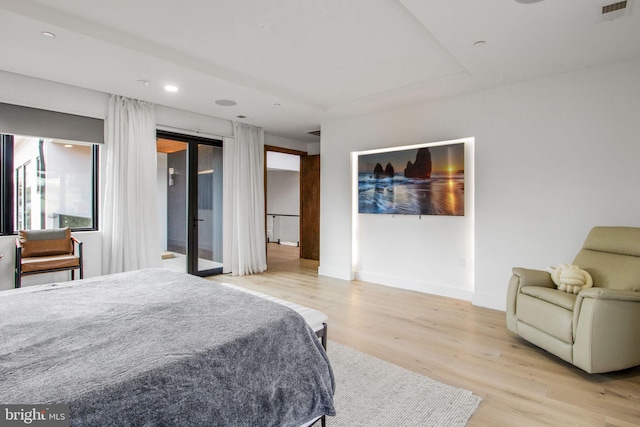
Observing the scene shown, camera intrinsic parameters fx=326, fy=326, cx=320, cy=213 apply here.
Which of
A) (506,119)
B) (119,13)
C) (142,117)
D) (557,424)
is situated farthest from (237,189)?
(557,424)

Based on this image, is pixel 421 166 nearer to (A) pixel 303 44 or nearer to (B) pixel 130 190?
(A) pixel 303 44

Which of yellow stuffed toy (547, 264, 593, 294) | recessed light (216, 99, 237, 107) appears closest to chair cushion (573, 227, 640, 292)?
yellow stuffed toy (547, 264, 593, 294)

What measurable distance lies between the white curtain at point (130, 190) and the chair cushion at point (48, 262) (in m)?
0.53

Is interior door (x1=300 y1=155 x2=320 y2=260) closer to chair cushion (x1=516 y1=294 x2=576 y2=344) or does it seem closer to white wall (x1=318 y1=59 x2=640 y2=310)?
white wall (x1=318 y1=59 x2=640 y2=310)

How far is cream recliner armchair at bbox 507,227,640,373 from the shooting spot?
2.37m

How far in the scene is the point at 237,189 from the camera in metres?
5.75

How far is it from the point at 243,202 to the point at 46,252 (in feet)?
9.25

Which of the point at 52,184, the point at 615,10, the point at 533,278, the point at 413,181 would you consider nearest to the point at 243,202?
the point at 52,184

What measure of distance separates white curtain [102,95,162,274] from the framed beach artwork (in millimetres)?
3148

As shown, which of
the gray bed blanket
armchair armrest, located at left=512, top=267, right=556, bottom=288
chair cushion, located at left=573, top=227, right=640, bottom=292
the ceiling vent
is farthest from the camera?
armchair armrest, located at left=512, top=267, right=556, bottom=288

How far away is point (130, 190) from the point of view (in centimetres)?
444

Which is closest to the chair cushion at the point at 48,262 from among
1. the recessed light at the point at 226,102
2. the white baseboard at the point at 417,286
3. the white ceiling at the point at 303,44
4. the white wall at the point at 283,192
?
the white ceiling at the point at 303,44

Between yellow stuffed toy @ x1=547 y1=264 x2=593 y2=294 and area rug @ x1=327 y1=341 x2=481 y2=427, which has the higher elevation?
yellow stuffed toy @ x1=547 y1=264 x2=593 y2=294

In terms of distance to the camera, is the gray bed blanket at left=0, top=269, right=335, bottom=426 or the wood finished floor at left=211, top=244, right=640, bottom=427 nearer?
the gray bed blanket at left=0, top=269, right=335, bottom=426
